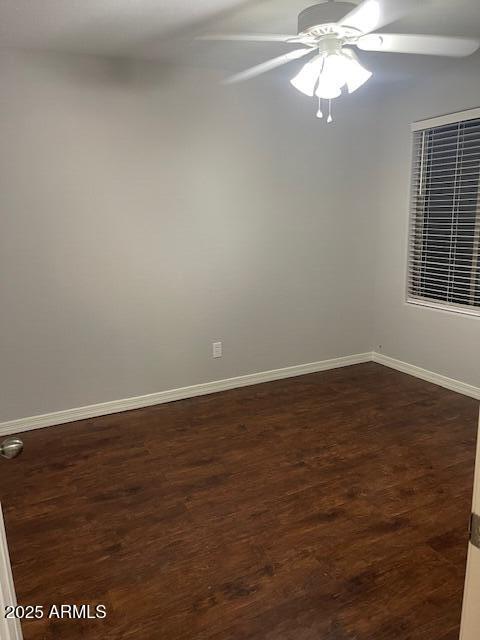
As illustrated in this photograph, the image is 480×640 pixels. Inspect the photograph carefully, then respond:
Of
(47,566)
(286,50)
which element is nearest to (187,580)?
(47,566)

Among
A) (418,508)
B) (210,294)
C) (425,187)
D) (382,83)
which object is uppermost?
(382,83)

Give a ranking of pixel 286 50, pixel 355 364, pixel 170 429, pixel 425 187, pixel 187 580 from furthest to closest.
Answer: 1. pixel 355 364
2. pixel 425 187
3. pixel 170 429
4. pixel 286 50
5. pixel 187 580

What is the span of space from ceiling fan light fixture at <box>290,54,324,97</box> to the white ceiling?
0.25 metres

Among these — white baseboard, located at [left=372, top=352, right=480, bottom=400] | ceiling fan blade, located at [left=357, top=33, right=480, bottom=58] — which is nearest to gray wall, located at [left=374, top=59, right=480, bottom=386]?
white baseboard, located at [left=372, top=352, right=480, bottom=400]

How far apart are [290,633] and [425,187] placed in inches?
139

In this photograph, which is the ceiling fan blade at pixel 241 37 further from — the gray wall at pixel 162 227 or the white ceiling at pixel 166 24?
the gray wall at pixel 162 227

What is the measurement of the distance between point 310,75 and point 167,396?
8.09 feet

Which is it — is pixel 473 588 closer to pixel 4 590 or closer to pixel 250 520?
pixel 4 590

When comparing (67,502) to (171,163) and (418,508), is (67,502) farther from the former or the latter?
(171,163)

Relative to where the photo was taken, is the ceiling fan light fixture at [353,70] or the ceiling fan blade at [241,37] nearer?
the ceiling fan light fixture at [353,70]

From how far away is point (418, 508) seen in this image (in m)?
2.33

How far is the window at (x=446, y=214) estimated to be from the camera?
3.63m

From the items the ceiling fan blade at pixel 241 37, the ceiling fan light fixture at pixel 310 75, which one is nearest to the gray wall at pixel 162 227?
the ceiling fan blade at pixel 241 37

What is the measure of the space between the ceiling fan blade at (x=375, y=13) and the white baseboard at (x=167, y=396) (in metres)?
2.65
